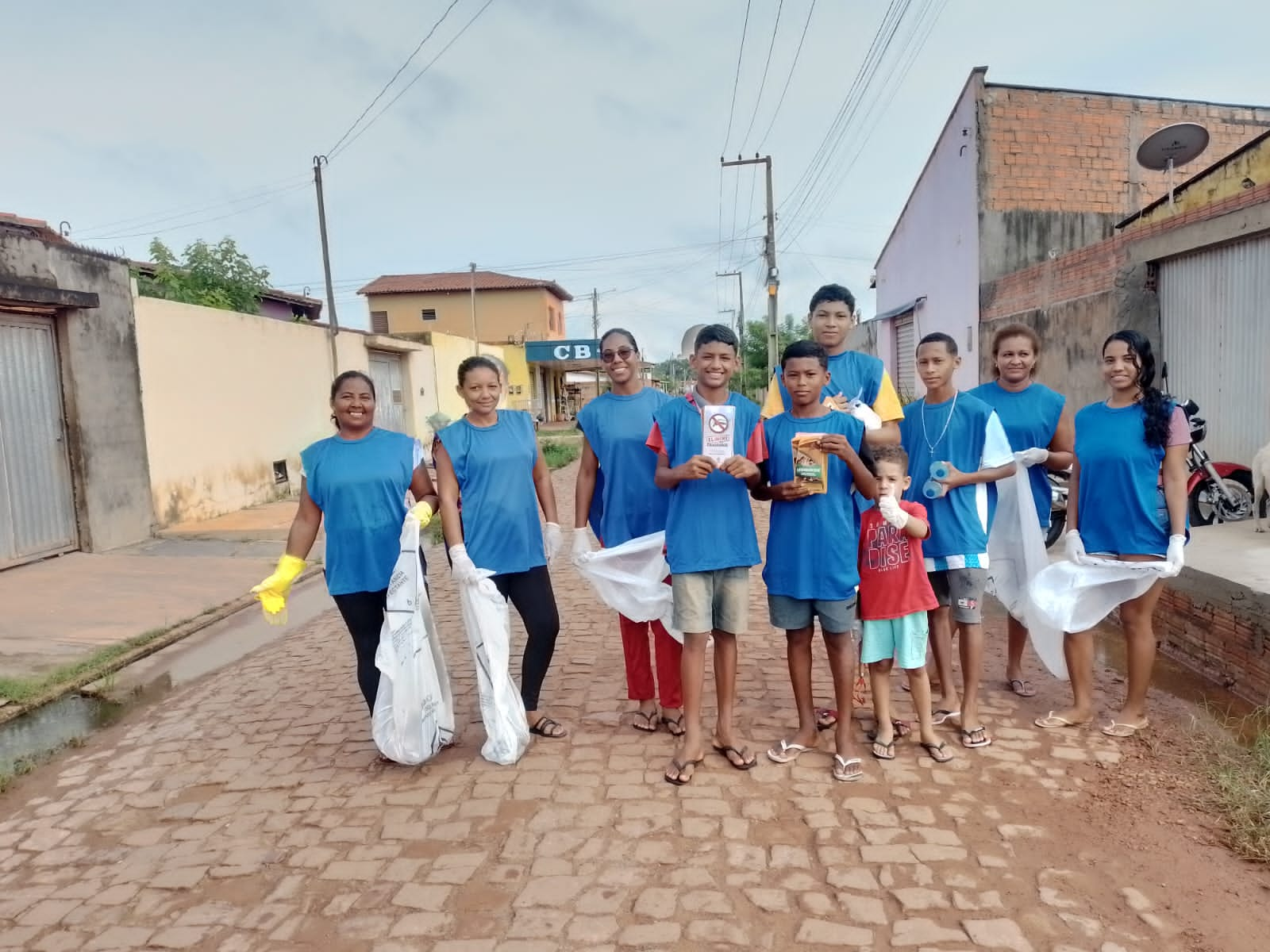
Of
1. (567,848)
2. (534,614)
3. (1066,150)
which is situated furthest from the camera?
(1066,150)

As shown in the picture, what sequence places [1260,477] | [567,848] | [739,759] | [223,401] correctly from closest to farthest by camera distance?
1. [567,848]
2. [739,759]
3. [1260,477]
4. [223,401]

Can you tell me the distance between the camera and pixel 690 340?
3.48m

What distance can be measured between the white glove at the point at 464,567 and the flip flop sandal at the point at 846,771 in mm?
1638

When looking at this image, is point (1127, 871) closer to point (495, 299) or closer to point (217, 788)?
point (217, 788)

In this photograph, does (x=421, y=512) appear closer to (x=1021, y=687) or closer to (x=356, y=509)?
(x=356, y=509)

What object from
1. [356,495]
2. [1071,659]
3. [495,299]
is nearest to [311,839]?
[356,495]

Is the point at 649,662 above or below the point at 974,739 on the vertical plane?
above

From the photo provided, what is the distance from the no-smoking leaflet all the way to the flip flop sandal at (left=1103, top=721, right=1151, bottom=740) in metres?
2.09

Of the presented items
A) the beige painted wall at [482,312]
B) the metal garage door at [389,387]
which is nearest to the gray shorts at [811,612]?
the metal garage door at [389,387]

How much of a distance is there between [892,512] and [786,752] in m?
1.11

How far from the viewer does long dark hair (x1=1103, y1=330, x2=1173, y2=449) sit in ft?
11.2

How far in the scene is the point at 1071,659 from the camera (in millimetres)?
3746

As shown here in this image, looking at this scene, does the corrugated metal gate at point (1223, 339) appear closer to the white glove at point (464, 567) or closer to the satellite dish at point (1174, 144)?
the satellite dish at point (1174, 144)

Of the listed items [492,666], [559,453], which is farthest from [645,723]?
[559,453]
